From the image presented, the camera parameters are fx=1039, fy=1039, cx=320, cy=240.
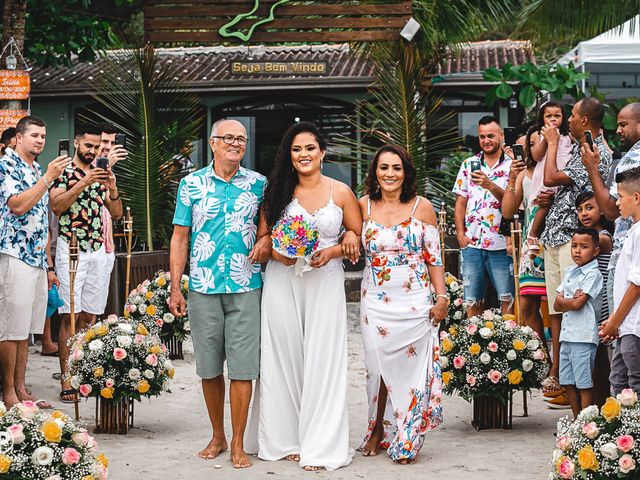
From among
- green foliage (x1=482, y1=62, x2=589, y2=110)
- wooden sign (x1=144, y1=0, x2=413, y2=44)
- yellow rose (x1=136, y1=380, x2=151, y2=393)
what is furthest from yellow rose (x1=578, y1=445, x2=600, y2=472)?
wooden sign (x1=144, y1=0, x2=413, y2=44)

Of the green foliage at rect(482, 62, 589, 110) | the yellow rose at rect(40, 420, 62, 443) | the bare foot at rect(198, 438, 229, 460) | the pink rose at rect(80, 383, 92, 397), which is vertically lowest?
the bare foot at rect(198, 438, 229, 460)

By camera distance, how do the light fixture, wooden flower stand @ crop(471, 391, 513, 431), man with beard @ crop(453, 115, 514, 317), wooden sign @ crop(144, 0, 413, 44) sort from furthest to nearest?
wooden sign @ crop(144, 0, 413, 44) < the light fixture < man with beard @ crop(453, 115, 514, 317) < wooden flower stand @ crop(471, 391, 513, 431)

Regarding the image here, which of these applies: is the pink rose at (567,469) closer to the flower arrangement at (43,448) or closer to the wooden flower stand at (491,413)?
the flower arrangement at (43,448)

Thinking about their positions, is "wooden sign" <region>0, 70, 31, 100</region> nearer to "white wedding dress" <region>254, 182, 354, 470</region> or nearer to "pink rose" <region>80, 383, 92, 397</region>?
"pink rose" <region>80, 383, 92, 397</region>

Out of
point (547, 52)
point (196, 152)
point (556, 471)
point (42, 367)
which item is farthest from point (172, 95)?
point (547, 52)

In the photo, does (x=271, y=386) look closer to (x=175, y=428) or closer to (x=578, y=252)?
(x=175, y=428)

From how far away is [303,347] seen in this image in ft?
22.4

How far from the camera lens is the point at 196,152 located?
768 inches

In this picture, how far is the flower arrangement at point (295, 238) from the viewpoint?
654 centimetres

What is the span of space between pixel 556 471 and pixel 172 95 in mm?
11712

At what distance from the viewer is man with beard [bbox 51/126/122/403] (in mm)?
8906

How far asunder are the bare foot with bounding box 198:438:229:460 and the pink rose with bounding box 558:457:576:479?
2.66 m

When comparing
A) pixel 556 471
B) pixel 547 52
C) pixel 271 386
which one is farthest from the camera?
pixel 547 52

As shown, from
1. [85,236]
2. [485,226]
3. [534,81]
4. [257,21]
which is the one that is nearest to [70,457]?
[85,236]
